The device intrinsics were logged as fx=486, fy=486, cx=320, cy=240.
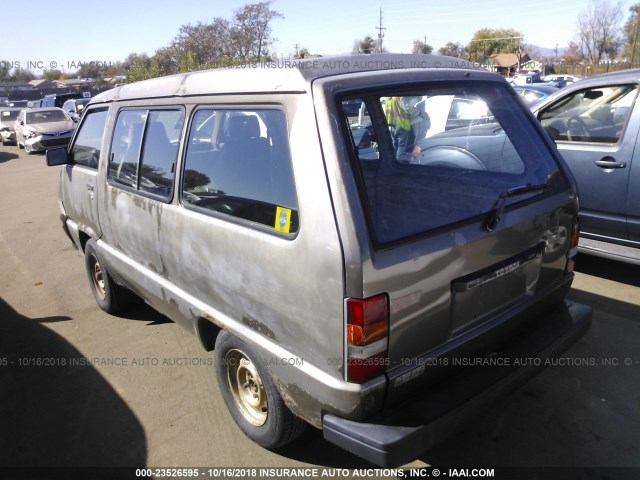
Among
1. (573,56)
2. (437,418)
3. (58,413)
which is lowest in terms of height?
(58,413)

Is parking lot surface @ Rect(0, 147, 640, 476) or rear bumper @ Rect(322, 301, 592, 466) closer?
rear bumper @ Rect(322, 301, 592, 466)

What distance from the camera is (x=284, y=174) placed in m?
2.17

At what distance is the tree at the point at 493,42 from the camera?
75875 millimetres

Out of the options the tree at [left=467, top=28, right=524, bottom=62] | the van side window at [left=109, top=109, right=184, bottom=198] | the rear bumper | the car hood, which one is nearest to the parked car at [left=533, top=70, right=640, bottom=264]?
the rear bumper

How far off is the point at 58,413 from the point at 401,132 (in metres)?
2.83

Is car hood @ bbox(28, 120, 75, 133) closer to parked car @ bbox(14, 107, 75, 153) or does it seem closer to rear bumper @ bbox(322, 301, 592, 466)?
parked car @ bbox(14, 107, 75, 153)

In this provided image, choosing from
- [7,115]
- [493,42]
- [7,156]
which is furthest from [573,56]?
[7,156]

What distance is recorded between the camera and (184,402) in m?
3.20

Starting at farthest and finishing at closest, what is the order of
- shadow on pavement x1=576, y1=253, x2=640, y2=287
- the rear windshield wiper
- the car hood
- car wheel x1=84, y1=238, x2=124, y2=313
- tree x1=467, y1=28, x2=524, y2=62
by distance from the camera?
tree x1=467, y1=28, x2=524, y2=62 < the car hood < shadow on pavement x1=576, y1=253, x2=640, y2=287 < car wheel x1=84, y1=238, x2=124, y2=313 < the rear windshield wiper

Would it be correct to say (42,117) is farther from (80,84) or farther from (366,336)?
(80,84)

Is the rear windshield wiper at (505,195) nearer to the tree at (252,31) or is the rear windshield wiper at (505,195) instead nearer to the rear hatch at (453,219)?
the rear hatch at (453,219)

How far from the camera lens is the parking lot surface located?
266cm

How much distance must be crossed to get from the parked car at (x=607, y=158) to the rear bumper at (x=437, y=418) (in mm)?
2288

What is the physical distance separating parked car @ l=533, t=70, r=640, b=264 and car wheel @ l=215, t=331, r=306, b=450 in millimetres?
3434
